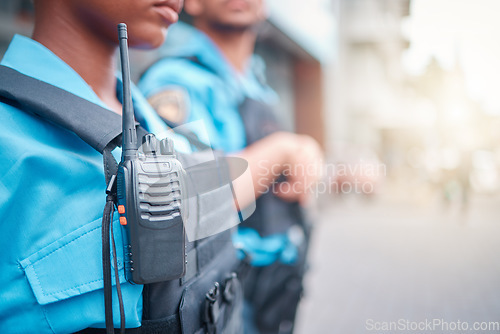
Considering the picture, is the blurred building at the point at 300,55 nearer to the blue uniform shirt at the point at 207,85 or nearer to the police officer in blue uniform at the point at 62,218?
the blue uniform shirt at the point at 207,85

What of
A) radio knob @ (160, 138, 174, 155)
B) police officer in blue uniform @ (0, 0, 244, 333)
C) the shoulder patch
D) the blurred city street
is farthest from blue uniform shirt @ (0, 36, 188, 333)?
the blurred city street

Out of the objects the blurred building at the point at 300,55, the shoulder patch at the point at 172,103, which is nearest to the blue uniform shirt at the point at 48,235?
the shoulder patch at the point at 172,103

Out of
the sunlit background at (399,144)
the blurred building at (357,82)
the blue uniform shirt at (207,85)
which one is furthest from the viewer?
the blurred building at (357,82)

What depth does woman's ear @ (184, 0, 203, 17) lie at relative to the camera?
3.96ft

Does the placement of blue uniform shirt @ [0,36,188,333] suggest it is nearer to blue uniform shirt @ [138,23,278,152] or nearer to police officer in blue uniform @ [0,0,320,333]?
police officer in blue uniform @ [0,0,320,333]

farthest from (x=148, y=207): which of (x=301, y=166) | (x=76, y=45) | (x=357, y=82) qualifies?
(x=357, y=82)

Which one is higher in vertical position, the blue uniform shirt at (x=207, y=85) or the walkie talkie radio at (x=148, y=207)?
the blue uniform shirt at (x=207, y=85)

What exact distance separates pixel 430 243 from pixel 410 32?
12.0ft

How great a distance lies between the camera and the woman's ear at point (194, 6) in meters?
1.21

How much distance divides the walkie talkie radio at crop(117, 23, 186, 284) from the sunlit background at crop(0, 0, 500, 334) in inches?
24.3

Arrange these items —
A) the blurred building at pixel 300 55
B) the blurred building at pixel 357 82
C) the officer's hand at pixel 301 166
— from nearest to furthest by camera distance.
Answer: the officer's hand at pixel 301 166 < the blurred building at pixel 300 55 < the blurred building at pixel 357 82

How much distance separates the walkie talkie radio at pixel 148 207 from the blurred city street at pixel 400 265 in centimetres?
59

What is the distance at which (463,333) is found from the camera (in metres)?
0.76

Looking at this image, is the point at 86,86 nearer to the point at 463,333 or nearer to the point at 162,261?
the point at 162,261
